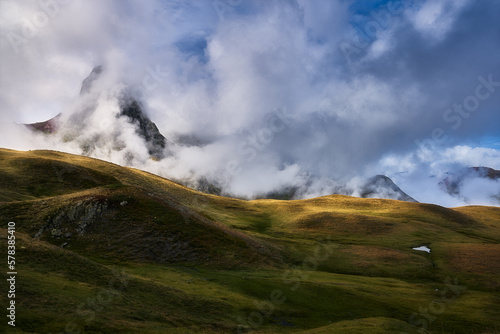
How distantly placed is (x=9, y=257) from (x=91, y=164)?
10193 cm

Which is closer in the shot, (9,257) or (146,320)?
(146,320)

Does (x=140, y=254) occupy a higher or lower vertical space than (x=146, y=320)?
higher

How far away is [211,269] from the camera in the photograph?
187 ft

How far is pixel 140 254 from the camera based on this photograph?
55.9 m

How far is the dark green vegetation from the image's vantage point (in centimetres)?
2961

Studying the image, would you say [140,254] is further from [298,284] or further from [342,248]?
[342,248]

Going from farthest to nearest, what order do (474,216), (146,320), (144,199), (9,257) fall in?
(474,216), (144,199), (9,257), (146,320)

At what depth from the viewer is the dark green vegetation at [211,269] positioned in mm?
29609

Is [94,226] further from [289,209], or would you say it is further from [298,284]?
[289,209]

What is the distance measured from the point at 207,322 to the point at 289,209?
117090 millimetres

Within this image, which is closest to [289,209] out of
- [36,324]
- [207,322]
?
[207,322]

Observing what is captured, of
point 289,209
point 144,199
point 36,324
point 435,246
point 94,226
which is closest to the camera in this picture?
point 36,324

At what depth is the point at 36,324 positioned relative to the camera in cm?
2180

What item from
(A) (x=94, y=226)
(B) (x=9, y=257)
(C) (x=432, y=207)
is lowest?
(B) (x=9, y=257)
